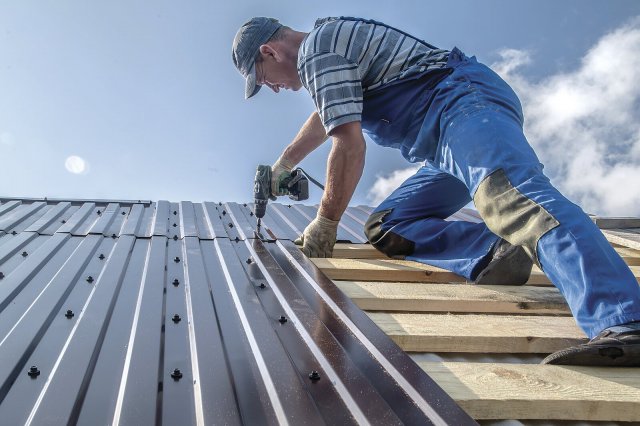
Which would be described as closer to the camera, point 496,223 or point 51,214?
point 496,223

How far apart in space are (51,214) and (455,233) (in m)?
2.92

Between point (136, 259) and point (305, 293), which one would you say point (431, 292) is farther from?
point (136, 259)

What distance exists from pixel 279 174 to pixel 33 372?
229 centimetres

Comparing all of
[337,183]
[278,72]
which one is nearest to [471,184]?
[337,183]

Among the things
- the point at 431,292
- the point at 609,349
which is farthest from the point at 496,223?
the point at 609,349

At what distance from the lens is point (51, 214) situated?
4.23 metres

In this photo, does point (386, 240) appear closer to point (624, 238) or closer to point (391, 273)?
point (391, 273)

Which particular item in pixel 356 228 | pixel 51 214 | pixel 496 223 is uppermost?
pixel 51 214

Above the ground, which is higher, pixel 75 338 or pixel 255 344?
pixel 75 338

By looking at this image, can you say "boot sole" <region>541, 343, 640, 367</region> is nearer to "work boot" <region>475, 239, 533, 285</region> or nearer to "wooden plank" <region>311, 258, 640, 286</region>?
"work boot" <region>475, 239, 533, 285</region>

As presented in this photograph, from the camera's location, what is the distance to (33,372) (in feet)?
4.83

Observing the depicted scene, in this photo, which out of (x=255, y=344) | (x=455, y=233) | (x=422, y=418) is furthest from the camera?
(x=455, y=233)

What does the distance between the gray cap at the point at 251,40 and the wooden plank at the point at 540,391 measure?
2.12 meters

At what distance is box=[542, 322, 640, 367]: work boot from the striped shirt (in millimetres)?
1459
